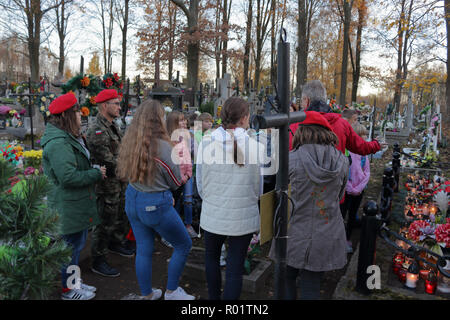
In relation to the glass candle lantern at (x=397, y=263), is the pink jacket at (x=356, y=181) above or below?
above

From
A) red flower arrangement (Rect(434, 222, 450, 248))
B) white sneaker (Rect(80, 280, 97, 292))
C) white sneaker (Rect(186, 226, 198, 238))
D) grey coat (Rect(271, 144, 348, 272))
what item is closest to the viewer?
grey coat (Rect(271, 144, 348, 272))

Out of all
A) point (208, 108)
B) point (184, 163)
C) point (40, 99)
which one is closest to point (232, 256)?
point (184, 163)

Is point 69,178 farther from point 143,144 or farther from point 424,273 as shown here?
point 424,273

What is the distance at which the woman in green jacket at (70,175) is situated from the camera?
3.01 m

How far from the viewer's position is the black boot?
12.4 ft

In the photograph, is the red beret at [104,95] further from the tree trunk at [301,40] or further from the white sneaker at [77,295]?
the tree trunk at [301,40]

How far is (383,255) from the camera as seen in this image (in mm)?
3746

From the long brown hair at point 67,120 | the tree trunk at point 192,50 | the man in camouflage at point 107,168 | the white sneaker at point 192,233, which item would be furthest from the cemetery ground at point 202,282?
the tree trunk at point 192,50

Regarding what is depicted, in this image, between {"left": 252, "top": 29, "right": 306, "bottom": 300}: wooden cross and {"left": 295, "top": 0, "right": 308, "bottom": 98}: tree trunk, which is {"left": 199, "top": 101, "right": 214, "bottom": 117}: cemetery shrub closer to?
{"left": 295, "top": 0, "right": 308, "bottom": 98}: tree trunk

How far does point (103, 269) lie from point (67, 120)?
5.47 feet

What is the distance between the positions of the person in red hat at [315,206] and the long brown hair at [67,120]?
76.7 inches

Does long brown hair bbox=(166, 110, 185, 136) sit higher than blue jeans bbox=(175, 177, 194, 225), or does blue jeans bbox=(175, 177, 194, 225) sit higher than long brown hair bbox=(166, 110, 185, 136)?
long brown hair bbox=(166, 110, 185, 136)

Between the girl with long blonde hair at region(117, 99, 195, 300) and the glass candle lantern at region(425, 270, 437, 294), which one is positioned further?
the glass candle lantern at region(425, 270, 437, 294)

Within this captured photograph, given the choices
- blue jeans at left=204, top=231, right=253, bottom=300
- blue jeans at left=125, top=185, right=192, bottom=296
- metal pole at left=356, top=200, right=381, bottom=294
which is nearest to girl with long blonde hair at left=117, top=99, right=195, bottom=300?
blue jeans at left=125, top=185, right=192, bottom=296
